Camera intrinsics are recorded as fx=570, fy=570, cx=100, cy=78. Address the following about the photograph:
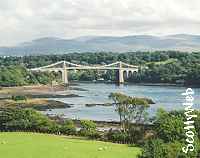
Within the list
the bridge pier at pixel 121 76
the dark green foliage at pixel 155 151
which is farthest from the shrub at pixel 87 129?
the bridge pier at pixel 121 76

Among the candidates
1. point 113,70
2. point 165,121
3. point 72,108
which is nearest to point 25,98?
point 72,108

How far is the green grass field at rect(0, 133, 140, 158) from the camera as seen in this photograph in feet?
118

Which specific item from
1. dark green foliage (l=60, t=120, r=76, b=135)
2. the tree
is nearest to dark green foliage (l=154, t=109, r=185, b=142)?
the tree

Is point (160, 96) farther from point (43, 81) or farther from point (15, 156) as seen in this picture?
point (15, 156)

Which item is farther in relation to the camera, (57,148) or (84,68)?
(84,68)

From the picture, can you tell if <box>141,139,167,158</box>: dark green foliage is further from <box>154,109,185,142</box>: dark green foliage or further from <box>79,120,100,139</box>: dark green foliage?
<box>79,120,100,139</box>: dark green foliage

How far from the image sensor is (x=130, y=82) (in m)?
160

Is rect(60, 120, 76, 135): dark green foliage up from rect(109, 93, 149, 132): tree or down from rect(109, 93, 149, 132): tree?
down

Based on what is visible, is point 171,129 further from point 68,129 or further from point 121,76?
point 121,76

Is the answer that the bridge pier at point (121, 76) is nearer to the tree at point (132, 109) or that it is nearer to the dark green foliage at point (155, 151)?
the tree at point (132, 109)

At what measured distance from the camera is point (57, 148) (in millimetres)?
38812

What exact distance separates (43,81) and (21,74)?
611 cm

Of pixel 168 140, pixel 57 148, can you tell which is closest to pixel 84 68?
pixel 57 148

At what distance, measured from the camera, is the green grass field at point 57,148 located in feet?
118
